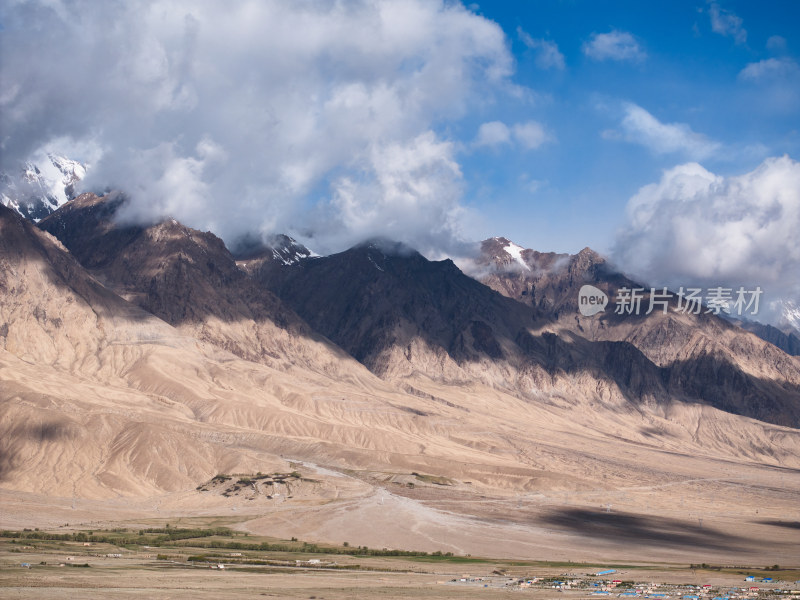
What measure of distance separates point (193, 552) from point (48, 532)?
98.8 feet

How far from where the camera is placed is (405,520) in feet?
469

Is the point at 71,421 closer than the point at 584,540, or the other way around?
the point at 584,540

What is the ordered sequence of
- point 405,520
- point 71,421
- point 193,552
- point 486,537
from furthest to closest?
point 71,421 → point 405,520 → point 486,537 → point 193,552

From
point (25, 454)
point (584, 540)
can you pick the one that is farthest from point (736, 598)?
point (25, 454)

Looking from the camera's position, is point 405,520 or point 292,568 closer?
point 292,568

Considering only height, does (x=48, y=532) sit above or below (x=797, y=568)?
below

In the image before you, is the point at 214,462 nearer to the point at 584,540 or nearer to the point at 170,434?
the point at 170,434

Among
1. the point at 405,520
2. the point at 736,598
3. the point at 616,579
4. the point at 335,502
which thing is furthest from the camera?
the point at 335,502

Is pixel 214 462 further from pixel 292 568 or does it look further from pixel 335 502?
pixel 292 568

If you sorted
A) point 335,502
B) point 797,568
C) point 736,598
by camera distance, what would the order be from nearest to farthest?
point 736,598 → point 797,568 → point 335,502

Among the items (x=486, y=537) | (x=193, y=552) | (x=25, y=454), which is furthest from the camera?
(x=25, y=454)

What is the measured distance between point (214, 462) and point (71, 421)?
33104 millimetres

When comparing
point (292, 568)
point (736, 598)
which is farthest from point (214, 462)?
point (736, 598)

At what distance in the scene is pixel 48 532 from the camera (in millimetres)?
113875
